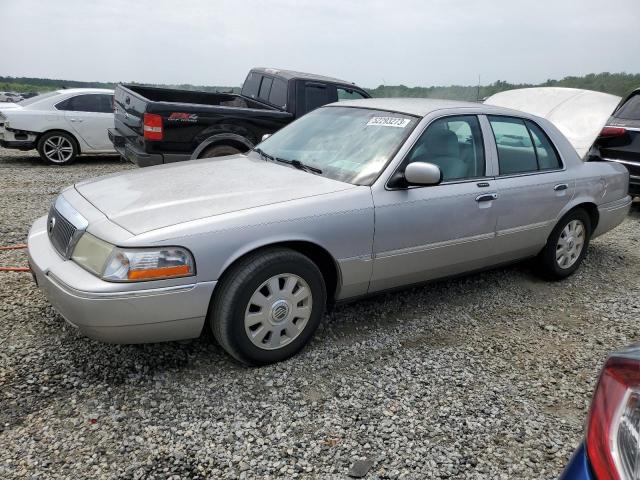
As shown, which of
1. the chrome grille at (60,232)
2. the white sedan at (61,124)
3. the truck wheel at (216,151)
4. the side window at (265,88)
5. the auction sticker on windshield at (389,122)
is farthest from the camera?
the white sedan at (61,124)

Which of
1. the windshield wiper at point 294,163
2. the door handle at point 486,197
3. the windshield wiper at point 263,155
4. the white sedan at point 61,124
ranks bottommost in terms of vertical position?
the white sedan at point 61,124

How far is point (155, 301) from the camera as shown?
2.61 metres

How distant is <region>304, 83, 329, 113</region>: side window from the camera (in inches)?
307

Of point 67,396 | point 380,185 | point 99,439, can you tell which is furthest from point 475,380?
point 67,396

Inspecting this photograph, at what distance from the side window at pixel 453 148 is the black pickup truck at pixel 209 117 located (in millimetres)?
3650

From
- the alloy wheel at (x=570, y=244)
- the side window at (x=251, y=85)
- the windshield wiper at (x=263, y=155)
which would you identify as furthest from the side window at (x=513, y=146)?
the side window at (x=251, y=85)

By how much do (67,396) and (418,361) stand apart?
6.65ft

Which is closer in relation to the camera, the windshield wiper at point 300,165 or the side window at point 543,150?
the windshield wiper at point 300,165

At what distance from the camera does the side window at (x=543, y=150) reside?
4.34 meters

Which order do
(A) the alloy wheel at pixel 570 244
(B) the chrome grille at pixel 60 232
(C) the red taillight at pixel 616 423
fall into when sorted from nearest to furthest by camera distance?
(C) the red taillight at pixel 616 423 < (B) the chrome grille at pixel 60 232 < (A) the alloy wheel at pixel 570 244

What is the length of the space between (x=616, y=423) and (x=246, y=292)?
194 centimetres

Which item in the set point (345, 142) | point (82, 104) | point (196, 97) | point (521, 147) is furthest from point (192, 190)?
point (82, 104)

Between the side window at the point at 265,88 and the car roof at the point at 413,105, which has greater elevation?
the car roof at the point at 413,105

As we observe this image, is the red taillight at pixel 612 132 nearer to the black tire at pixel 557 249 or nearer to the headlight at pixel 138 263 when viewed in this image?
the black tire at pixel 557 249
